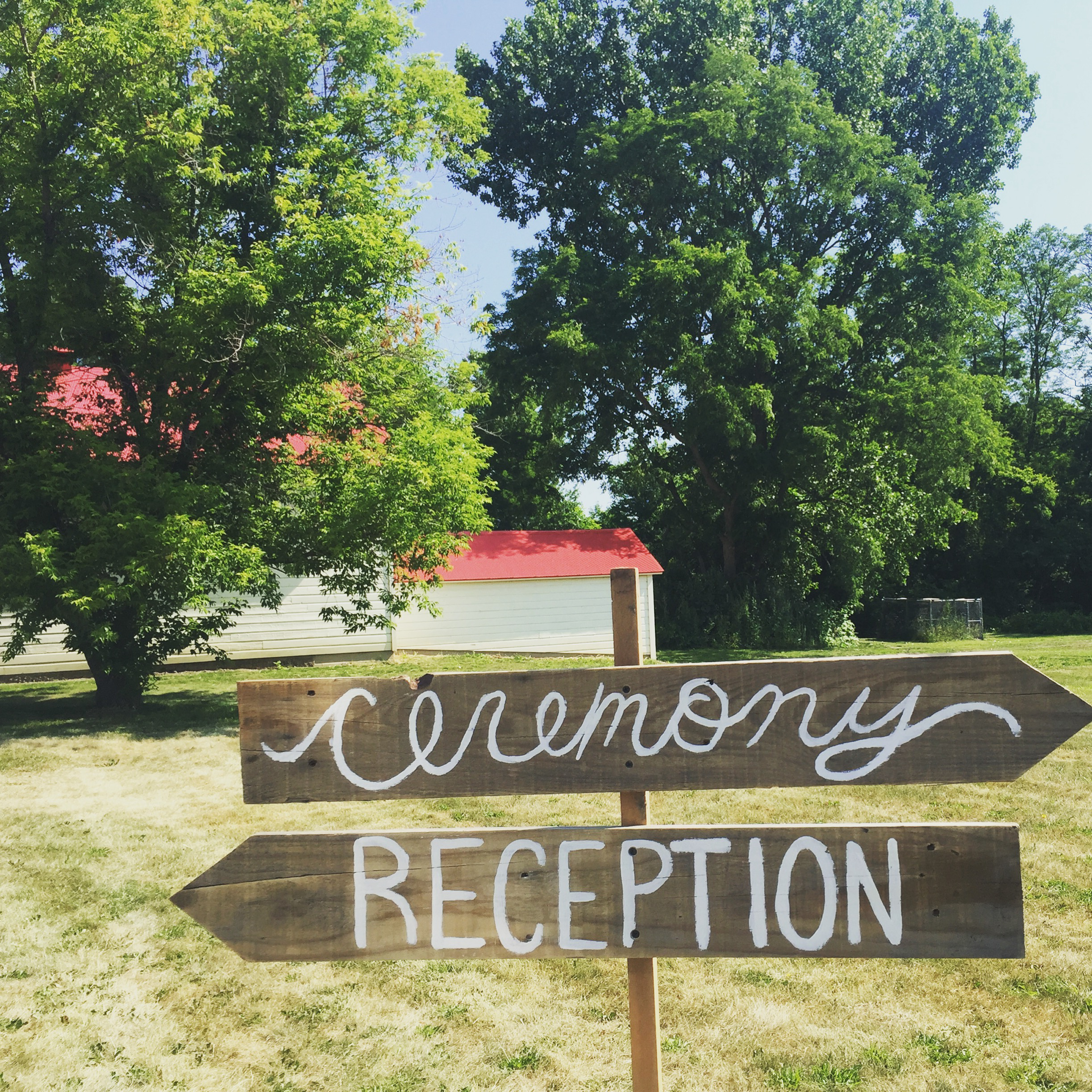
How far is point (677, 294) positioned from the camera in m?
24.5

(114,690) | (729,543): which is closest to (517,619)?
A: (729,543)

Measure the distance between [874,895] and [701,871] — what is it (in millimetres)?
404

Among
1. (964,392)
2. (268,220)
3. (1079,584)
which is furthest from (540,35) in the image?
(1079,584)

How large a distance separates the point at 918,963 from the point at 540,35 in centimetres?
3205

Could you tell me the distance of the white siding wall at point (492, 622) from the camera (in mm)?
21141

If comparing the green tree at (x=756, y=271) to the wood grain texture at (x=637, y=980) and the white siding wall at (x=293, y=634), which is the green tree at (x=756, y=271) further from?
the wood grain texture at (x=637, y=980)

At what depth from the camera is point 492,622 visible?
23.5 m

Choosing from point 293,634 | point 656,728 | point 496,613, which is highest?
point 656,728

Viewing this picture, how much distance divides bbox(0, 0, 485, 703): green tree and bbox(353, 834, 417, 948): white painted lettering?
9445mm

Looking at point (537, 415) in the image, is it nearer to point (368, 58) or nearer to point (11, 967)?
point (368, 58)

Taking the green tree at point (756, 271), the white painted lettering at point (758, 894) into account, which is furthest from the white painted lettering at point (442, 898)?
the green tree at point (756, 271)

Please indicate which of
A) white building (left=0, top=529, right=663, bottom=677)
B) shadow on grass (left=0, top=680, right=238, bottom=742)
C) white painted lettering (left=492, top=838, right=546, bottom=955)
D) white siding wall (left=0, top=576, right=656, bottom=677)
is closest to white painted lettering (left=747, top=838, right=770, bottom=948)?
white painted lettering (left=492, top=838, right=546, bottom=955)

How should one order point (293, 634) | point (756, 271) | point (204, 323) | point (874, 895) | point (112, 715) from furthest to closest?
point (756, 271), point (293, 634), point (112, 715), point (204, 323), point (874, 895)

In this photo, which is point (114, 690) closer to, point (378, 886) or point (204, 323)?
point (204, 323)
